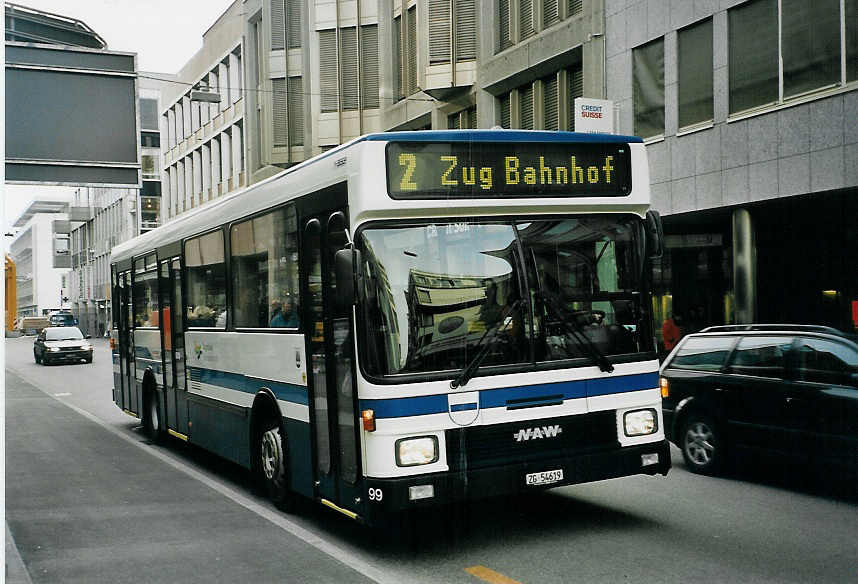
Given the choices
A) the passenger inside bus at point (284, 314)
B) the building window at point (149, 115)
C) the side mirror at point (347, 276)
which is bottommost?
the passenger inside bus at point (284, 314)

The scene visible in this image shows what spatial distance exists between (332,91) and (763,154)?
71.6 feet

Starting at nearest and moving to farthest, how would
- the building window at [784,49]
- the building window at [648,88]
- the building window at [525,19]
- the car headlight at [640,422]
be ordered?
1. the car headlight at [640,422]
2. the building window at [784,49]
3. the building window at [648,88]
4. the building window at [525,19]

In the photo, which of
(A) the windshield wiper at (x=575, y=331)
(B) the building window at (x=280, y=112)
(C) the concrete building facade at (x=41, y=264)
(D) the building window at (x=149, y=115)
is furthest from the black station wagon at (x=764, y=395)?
(C) the concrete building facade at (x=41, y=264)

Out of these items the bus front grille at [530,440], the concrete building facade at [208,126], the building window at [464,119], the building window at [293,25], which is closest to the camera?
the bus front grille at [530,440]

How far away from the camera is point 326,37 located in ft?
120

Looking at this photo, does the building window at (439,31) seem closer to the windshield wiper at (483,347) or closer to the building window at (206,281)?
the building window at (206,281)

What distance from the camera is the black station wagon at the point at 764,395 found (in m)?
8.45

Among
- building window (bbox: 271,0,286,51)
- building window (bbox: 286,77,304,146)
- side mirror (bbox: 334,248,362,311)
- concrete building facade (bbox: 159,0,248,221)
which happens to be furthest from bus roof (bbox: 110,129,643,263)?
concrete building facade (bbox: 159,0,248,221)

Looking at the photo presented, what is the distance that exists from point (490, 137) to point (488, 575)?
303cm

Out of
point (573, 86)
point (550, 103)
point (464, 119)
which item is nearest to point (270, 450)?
point (573, 86)

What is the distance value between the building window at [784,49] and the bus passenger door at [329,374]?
1170 centimetres

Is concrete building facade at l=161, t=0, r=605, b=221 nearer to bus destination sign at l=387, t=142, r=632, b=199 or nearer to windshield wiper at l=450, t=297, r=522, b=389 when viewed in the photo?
bus destination sign at l=387, t=142, r=632, b=199

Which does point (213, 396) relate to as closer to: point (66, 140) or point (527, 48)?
point (66, 140)

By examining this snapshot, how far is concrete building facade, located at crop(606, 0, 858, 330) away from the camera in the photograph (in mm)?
16312
